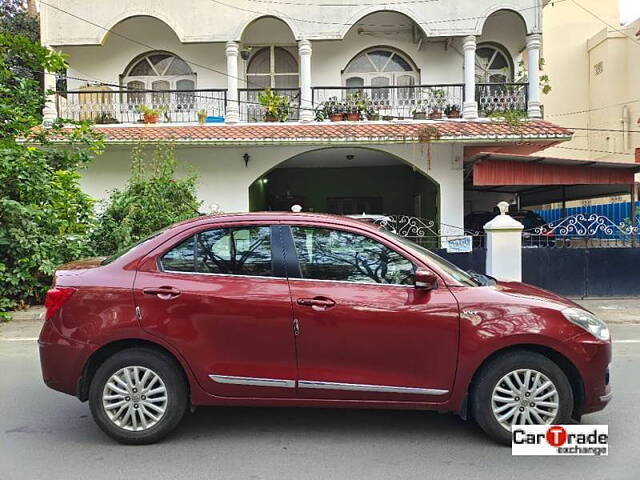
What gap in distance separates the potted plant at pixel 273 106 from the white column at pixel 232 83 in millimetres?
685

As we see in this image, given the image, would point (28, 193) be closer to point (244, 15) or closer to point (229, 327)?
point (229, 327)

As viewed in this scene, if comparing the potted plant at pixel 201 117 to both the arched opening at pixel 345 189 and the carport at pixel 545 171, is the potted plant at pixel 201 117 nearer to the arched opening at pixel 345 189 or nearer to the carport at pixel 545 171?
the arched opening at pixel 345 189

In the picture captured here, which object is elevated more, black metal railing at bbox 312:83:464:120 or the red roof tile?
black metal railing at bbox 312:83:464:120

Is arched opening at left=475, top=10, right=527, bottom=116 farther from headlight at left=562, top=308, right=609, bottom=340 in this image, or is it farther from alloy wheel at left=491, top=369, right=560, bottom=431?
alloy wheel at left=491, top=369, right=560, bottom=431

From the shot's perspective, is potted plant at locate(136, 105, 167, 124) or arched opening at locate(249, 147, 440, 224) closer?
potted plant at locate(136, 105, 167, 124)

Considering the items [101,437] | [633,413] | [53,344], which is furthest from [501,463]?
[53,344]

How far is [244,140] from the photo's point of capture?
13367mm

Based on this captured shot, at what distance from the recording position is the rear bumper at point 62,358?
3973 mm

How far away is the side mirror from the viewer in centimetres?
387

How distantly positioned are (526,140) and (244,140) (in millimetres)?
6864

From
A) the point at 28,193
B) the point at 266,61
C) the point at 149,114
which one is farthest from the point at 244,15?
the point at 28,193

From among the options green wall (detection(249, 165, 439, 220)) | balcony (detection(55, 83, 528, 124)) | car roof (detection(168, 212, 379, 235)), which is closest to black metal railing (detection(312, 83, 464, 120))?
balcony (detection(55, 83, 528, 124))

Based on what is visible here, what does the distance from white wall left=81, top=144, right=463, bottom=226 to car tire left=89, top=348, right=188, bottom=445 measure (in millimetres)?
10763

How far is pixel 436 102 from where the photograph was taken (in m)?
14.7
